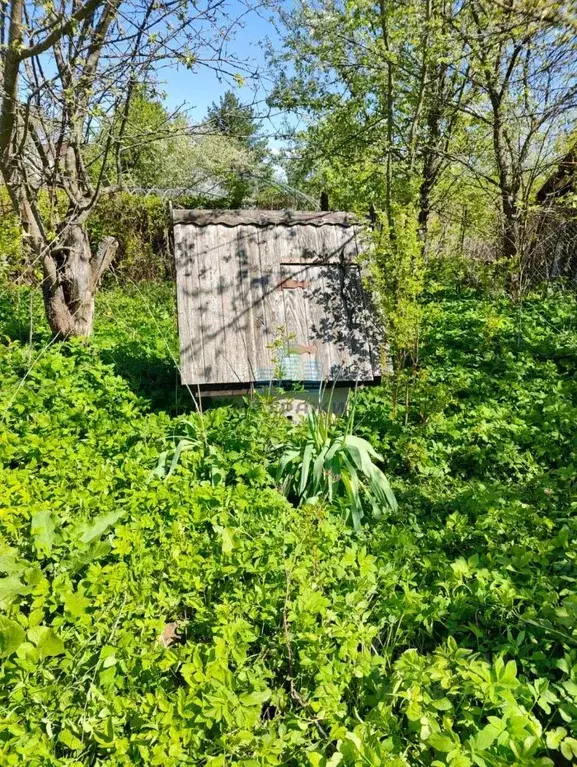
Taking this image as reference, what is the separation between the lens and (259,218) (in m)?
5.28

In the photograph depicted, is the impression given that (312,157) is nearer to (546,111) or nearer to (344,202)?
(344,202)

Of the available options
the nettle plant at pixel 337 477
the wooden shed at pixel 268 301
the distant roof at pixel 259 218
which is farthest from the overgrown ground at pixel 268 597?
the distant roof at pixel 259 218

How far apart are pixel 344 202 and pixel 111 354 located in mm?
5778

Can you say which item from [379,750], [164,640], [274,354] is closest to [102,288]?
[274,354]

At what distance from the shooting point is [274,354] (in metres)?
4.79

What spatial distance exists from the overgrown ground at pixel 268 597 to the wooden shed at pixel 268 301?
65 cm

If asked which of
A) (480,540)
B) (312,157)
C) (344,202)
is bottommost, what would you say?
(480,540)

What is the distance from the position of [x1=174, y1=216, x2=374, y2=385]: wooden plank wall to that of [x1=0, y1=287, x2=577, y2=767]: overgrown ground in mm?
691

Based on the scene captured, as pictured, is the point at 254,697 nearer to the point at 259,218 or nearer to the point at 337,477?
the point at 337,477

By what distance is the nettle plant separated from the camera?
11.1ft

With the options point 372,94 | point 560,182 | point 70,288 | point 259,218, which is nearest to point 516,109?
point 560,182

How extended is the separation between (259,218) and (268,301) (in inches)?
39.1

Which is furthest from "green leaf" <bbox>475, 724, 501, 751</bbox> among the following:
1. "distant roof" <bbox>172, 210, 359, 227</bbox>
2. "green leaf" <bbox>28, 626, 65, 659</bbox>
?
"distant roof" <bbox>172, 210, 359, 227</bbox>

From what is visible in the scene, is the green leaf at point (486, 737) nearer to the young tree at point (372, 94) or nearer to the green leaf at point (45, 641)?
the green leaf at point (45, 641)
